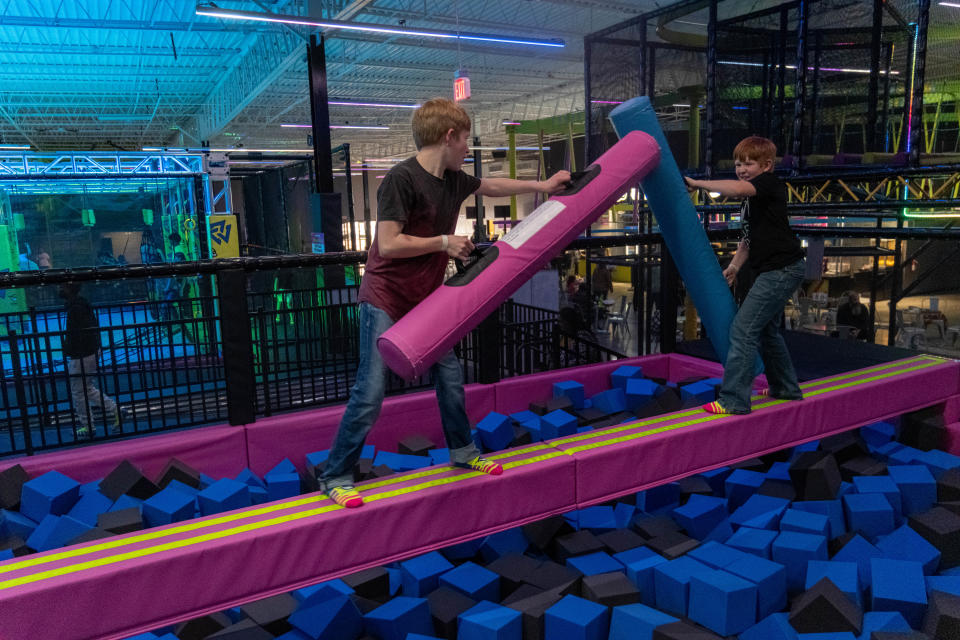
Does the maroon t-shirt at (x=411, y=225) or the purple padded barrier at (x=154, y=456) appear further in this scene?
the purple padded barrier at (x=154, y=456)

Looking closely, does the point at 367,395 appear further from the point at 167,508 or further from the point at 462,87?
the point at 462,87

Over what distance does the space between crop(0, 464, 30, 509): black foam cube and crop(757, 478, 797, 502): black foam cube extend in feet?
11.8

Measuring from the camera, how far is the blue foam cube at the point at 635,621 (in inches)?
91.2

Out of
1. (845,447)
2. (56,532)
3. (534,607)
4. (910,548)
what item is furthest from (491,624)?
(845,447)

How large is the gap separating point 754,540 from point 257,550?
2002mm

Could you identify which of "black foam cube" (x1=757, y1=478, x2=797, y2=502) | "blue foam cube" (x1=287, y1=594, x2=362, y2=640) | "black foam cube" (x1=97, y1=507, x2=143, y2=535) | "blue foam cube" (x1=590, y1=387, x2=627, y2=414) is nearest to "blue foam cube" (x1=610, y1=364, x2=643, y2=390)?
"blue foam cube" (x1=590, y1=387, x2=627, y2=414)

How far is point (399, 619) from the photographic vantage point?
8.04ft

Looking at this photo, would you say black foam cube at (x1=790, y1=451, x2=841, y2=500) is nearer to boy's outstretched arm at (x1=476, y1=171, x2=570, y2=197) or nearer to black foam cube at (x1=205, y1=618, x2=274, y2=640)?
boy's outstretched arm at (x1=476, y1=171, x2=570, y2=197)

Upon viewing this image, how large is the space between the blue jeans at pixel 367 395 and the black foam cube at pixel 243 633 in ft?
1.91

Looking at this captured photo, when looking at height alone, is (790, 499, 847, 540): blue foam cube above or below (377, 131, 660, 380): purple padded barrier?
below

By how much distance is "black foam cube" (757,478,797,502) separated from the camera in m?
3.26

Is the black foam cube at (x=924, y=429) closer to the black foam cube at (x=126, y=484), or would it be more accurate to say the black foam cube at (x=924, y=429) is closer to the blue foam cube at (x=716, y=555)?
the blue foam cube at (x=716, y=555)

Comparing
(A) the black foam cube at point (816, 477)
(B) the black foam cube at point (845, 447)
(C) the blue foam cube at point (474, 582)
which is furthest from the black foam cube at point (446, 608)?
(B) the black foam cube at point (845, 447)

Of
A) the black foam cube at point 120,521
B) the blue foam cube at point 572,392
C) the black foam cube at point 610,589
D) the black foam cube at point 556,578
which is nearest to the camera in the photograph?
the black foam cube at point 610,589
